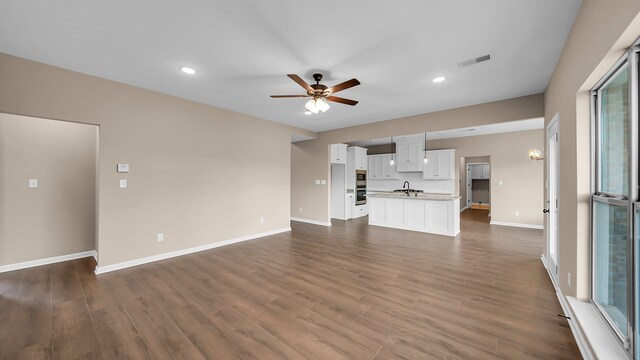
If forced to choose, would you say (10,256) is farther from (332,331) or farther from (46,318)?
(332,331)

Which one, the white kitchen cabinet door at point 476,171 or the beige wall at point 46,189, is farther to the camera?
the white kitchen cabinet door at point 476,171

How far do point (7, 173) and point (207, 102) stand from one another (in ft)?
9.69

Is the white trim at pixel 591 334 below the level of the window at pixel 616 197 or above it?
below

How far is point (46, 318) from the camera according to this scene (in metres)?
2.32

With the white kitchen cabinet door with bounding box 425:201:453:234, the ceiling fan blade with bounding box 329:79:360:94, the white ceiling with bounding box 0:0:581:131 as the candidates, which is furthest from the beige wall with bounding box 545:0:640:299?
the white kitchen cabinet door with bounding box 425:201:453:234

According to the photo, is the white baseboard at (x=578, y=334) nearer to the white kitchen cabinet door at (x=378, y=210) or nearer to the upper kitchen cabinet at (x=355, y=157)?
the white kitchen cabinet door at (x=378, y=210)

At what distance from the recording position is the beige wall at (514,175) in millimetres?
6648

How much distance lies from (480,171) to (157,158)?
1261cm

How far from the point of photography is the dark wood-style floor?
6.22 feet

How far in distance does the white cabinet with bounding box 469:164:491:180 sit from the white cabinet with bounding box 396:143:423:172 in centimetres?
452

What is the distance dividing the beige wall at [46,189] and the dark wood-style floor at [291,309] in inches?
18.1

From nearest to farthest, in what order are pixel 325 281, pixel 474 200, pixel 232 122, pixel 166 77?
pixel 325 281 < pixel 166 77 < pixel 232 122 < pixel 474 200

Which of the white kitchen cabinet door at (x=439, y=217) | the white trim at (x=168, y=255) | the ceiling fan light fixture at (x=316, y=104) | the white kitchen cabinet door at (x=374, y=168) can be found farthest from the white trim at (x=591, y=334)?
the white kitchen cabinet door at (x=374, y=168)

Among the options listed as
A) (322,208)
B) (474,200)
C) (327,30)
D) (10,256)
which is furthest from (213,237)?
(474,200)
